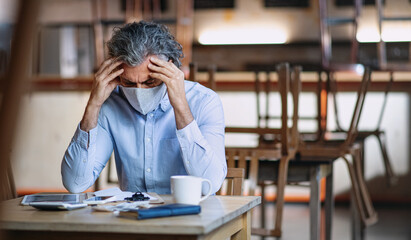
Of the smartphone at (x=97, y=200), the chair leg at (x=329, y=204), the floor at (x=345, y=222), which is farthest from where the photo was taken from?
the floor at (x=345, y=222)

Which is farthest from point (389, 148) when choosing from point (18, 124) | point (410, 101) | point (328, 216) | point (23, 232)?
point (18, 124)

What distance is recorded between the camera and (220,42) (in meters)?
6.78

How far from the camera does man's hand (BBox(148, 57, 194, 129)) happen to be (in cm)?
168

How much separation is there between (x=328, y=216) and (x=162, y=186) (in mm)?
1611

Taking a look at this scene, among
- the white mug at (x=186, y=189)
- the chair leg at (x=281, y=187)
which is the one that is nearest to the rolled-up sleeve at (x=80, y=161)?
the white mug at (x=186, y=189)

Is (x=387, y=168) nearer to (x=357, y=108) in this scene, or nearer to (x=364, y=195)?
(x=364, y=195)

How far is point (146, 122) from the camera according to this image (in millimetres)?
1802

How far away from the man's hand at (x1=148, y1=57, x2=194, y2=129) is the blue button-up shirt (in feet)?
0.08

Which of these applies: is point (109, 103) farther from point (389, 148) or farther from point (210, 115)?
point (389, 148)

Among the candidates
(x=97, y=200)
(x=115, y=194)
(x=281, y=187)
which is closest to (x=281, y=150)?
(x=281, y=187)

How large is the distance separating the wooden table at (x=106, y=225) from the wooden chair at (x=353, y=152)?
6.39 feet

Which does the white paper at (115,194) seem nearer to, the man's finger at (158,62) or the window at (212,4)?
the man's finger at (158,62)

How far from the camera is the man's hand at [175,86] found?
168cm

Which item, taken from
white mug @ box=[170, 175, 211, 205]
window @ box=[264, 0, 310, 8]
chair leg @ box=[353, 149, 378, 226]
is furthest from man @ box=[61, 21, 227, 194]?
window @ box=[264, 0, 310, 8]
